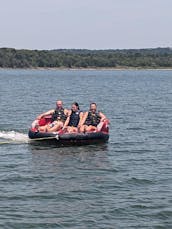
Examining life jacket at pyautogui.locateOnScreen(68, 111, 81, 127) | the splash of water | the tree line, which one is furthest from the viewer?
the tree line

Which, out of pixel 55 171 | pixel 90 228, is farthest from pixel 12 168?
pixel 90 228

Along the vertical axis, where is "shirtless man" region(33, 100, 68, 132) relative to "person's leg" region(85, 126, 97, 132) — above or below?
above

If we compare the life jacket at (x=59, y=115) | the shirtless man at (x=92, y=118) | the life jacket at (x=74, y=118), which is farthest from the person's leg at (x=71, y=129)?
the life jacket at (x=59, y=115)

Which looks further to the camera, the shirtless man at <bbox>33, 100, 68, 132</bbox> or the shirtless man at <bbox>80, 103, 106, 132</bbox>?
the shirtless man at <bbox>80, 103, 106, 132</bbox>

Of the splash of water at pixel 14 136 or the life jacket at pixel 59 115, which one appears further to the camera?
the splash of water at pixel 14 136

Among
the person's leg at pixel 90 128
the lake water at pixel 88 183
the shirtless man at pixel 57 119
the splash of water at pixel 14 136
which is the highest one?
the shirtless man at pixel 57 119

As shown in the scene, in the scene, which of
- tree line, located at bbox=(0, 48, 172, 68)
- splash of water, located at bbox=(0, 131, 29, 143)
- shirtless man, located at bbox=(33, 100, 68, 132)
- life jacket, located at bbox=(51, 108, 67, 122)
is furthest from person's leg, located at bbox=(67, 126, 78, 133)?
tree line, located at bbox=(0, 48, 172, 68)

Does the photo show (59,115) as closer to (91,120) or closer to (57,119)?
(57,119)

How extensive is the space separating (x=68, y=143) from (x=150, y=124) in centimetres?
842

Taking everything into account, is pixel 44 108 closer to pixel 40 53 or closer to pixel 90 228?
pixel 90 228

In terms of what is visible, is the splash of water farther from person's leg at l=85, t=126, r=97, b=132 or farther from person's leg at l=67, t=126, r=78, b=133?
person's leg at l=85, t=126, r=97, b=132

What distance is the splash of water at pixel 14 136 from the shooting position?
2149 centimetres

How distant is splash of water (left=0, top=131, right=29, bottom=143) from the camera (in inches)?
846

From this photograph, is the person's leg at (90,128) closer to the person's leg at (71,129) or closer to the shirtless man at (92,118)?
the shirtless man at (92,118)
